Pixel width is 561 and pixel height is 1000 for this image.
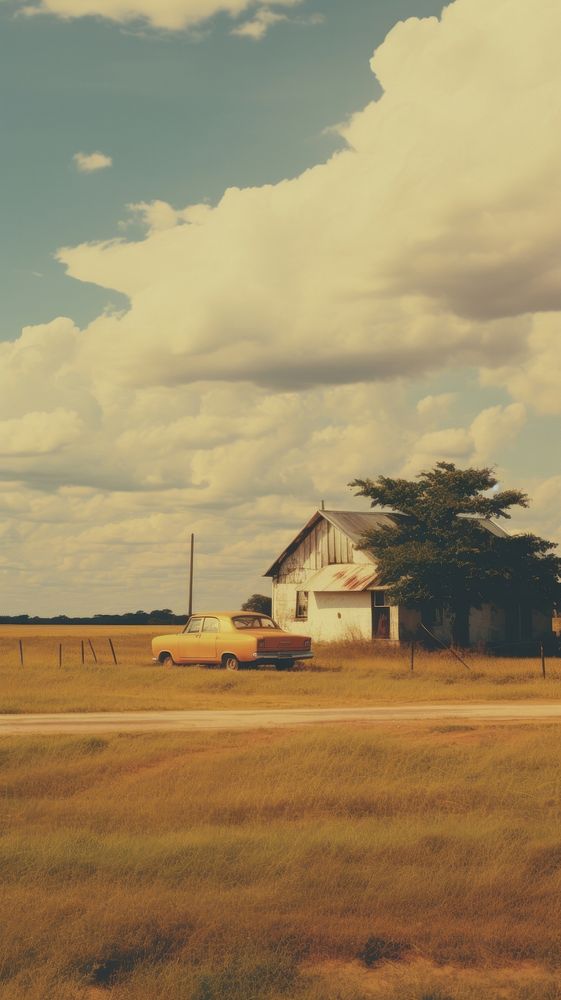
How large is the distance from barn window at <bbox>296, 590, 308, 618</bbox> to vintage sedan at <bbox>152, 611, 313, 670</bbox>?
15.0 meters

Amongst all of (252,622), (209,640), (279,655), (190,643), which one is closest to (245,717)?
(279,655)

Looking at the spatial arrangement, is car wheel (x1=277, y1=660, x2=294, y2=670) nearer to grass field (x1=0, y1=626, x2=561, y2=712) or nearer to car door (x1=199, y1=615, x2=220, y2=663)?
grass field (x1=0, y1=626, x2=561, y2=712)

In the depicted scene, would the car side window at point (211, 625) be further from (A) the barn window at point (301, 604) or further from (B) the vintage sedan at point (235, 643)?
(A) the barn window at point (301, 604)

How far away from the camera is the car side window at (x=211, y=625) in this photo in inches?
1208

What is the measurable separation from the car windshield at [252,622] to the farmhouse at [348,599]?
1023 centimetres

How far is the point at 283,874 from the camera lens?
865cm

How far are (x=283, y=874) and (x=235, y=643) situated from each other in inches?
837

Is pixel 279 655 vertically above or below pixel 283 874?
above

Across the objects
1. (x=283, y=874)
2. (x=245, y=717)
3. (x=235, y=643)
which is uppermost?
(x=235, y=643)

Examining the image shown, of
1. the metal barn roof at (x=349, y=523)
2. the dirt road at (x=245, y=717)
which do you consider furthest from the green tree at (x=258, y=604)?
the dirt road at (x=245, y=717)

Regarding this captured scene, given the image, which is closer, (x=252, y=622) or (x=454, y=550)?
(x=252, y=622)

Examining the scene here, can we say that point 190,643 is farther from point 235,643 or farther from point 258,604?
point 258,604

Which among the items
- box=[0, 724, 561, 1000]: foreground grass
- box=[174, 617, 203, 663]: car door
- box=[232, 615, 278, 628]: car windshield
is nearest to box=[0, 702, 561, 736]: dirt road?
box=[0, 724, 561, 1000]: foreground grass

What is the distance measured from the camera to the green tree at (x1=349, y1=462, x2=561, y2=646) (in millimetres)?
39531
